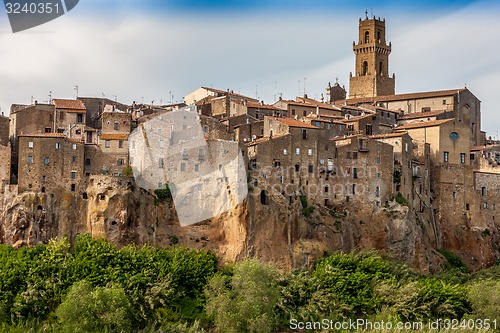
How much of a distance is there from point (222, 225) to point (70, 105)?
1624 cm

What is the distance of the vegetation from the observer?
213 ft

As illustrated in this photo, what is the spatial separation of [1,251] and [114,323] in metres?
10.6

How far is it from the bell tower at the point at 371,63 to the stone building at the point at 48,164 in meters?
43.2

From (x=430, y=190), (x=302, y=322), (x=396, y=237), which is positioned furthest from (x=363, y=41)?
(x=302, y=322)

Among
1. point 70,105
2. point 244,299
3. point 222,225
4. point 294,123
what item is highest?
point 70,105

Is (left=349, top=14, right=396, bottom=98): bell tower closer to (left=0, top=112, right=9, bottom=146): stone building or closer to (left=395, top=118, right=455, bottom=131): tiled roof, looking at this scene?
(left=395, top=118, right=455, bottom=131): tiled roof

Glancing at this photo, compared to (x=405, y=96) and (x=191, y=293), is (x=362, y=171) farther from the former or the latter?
(x=405, y=96)

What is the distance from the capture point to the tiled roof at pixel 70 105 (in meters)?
82.3

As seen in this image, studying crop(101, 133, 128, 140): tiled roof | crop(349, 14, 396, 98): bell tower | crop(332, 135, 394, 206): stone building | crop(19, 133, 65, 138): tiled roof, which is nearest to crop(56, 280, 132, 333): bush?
crop(19, 133, 65, 138): tiled roof

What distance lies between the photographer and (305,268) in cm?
7456

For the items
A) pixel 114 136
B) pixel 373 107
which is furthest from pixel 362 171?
pixel 114 136

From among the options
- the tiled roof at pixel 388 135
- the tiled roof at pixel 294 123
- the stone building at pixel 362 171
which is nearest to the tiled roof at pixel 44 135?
the tiled roof at pixel 294 123

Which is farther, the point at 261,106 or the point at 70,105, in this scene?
the point at 261,106

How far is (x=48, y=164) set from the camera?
243 ft
